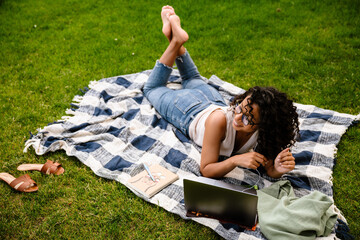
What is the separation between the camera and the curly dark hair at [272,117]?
2471mm

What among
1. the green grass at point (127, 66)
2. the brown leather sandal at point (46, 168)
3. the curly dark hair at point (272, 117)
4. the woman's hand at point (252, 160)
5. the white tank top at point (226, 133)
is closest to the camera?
the curly dark hair at point (272, 117)

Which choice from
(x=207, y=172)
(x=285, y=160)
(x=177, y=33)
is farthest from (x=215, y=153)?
(x=177, y=33)

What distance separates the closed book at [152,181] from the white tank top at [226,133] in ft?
1.87

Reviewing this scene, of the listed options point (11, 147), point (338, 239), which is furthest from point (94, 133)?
point (338, 239)

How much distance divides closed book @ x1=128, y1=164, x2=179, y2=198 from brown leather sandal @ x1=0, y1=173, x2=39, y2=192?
1.03 m

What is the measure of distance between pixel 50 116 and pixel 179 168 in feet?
6.96

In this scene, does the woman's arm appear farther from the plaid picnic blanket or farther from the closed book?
the closed book

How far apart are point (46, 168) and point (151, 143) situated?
1.24 metres

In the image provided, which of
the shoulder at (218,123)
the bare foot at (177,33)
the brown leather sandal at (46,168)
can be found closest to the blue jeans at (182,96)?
the bare foot at (177,33)

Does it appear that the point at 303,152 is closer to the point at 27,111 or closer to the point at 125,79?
the point at 125,79

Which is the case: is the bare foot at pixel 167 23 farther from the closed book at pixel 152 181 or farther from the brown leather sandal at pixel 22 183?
the brown leather sandal at pixel 22 183

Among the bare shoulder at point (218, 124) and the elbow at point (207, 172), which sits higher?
the bare shoulder at point (218, 124)

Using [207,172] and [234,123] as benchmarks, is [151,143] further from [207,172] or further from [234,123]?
[234,123]

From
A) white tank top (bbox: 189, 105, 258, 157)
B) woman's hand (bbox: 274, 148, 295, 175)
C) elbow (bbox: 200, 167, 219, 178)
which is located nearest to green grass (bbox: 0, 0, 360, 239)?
elbow (bbox: 200, 167, 219, 178)
